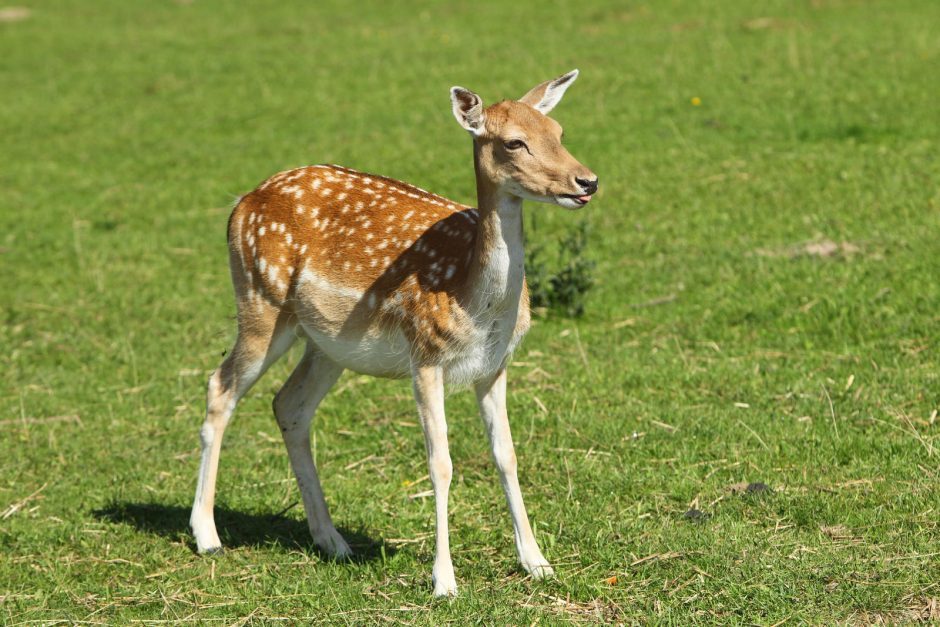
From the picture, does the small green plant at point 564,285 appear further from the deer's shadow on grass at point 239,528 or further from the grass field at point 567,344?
the deer's shadow on grass at point 239,528

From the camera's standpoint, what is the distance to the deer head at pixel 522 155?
5.47 metres

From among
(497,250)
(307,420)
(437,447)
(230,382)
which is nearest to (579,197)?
(497,250)

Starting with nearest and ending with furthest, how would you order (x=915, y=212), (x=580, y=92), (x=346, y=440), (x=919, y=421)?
(x=919, y=421), (x=346, y=440), (x=915, y=212), (x=580, y=92)

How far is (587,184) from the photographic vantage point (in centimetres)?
542

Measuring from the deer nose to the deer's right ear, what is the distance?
56 centimetres

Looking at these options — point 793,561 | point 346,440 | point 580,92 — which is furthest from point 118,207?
point 793,561

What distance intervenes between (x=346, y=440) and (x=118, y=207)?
7067mm

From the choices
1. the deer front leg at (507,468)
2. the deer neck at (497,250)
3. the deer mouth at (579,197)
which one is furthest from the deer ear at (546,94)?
the deer front leg at (507,468)

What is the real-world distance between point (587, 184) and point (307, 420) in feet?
7.67

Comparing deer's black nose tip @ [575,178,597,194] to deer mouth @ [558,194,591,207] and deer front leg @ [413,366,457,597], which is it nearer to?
deer mouth @ [558,194,591,207]

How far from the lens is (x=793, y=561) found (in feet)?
18.9

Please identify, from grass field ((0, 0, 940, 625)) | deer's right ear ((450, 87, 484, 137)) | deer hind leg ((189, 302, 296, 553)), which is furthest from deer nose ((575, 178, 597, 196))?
deer hind leg ((189, 302, 296, 553))

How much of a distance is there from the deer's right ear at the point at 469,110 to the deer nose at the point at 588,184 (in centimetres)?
56

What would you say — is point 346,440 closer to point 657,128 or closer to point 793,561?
point 793,561
